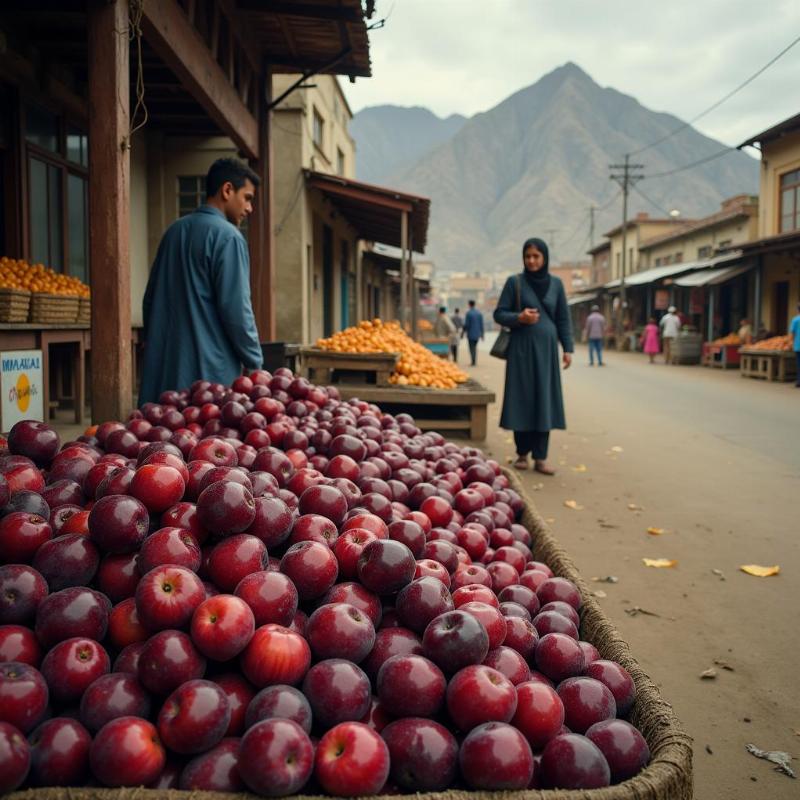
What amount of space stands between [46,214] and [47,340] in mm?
2764

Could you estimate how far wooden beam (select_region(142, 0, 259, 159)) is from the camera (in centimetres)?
530

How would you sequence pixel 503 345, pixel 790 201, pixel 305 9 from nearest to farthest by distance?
pixel 503 345 < pixel 305 9 < pixel 790 201

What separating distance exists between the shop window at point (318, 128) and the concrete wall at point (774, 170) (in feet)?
54.5

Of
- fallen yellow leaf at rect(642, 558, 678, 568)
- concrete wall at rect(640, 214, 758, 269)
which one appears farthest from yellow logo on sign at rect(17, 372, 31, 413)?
concrete wall at rect(640, 214, 758, 269)

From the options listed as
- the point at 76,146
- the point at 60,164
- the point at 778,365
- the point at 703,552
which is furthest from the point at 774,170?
the point at 703,552

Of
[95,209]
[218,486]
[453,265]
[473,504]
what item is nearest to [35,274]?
[95,209]

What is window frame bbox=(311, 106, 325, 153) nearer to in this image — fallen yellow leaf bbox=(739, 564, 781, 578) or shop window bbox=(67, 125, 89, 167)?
shop window bbox=(67, 125, 89, 167)

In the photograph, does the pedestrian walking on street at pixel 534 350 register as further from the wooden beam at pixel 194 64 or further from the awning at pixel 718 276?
the awning at pixel 718 276

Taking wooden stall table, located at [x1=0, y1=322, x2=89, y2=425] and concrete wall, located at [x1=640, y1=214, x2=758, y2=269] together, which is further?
concrete wall, located at [x1=640, y1=214, x2=758, y2=269]

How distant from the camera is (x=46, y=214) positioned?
364 inches

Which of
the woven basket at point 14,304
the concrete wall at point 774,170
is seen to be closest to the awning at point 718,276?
the concrete wall at point 774,170

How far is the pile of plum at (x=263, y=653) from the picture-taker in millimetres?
1307

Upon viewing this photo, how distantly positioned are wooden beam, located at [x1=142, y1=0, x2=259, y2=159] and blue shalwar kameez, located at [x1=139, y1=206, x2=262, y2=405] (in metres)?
1.81

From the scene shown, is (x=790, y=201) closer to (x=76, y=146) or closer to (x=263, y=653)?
(x=76, y=146)
